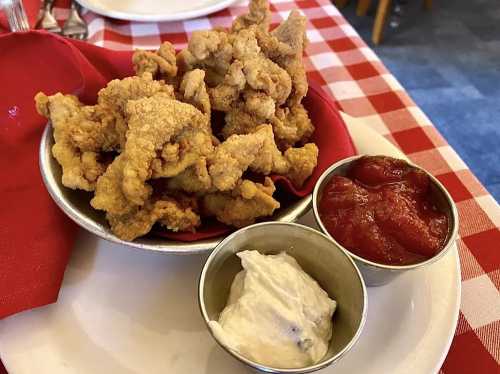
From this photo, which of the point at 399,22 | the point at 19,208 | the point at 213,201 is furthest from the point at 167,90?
the point at 399,22

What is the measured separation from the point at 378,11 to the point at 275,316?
2993 mm

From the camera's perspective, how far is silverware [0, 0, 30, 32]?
1349 millimetres

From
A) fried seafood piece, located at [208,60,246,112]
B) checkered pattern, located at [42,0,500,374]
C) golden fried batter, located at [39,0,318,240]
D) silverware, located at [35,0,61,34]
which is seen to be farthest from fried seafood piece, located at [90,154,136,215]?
silverware, located at [35,0,61,34]

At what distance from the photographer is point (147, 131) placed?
0.81 meters

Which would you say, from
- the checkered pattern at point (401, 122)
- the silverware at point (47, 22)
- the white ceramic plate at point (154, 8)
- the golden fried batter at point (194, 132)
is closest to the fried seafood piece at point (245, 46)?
the golden fried batter at point (194, 132)

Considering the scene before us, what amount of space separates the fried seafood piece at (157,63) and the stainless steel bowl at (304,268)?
374 mm

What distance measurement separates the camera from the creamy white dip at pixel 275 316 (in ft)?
2.35

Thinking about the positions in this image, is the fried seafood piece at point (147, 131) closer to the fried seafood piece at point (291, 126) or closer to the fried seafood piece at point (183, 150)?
the fried seafood piece at point (183, 150)

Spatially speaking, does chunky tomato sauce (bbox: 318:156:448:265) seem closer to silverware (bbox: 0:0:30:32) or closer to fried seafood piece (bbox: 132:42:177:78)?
fried seafood piece (bbox: 132:42:177:78)

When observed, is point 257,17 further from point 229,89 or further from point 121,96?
point 121,96

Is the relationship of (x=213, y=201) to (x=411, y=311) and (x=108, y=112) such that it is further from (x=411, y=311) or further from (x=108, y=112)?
(x=411, y=311)

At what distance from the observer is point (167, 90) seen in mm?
905

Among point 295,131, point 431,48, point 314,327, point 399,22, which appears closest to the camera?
point 314,327

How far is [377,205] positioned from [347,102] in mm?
579
